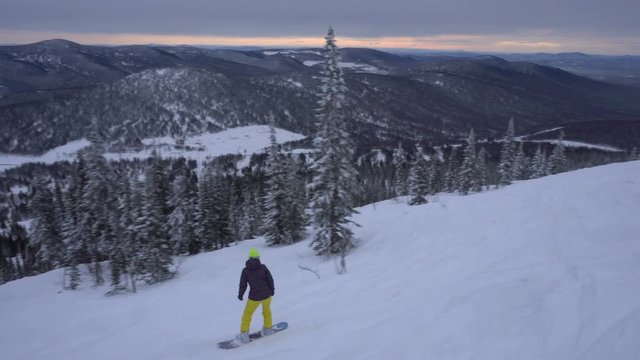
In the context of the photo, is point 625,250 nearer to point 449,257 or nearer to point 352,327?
point 449,257

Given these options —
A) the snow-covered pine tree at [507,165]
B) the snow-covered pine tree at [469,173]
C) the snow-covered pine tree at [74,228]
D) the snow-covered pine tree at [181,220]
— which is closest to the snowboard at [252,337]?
the snow-covered pine tree at [74,228]

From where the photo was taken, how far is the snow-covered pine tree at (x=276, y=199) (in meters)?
33.5

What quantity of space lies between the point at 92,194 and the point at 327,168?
2709 centimetres

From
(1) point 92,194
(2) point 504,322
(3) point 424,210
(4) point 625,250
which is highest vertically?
(4) point 625,250

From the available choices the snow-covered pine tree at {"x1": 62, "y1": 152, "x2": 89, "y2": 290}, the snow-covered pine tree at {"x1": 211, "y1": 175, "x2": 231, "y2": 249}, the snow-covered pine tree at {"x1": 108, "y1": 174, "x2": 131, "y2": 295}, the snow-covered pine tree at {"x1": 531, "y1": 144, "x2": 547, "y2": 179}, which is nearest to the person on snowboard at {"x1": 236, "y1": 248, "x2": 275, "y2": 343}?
the snow-covered pine tree at {"x1": 108, "y1": 174, "x2": 131, "y2": 295}

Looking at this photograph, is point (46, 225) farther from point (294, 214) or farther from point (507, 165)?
point (507, 165)

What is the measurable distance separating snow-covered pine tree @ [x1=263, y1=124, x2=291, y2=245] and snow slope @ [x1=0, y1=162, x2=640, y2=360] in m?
12.9

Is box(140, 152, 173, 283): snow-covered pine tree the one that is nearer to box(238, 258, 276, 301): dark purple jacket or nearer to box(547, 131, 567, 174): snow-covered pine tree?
box(238, 258, 276, 301): dark purple jacket

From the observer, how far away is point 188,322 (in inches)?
556

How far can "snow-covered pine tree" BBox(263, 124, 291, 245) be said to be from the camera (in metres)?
33.5

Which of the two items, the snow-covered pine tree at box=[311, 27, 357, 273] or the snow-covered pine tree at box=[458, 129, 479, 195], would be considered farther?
the snow-covered pine tree at box=[458, 129, 479, 195]

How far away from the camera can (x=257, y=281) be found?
992 centimetres

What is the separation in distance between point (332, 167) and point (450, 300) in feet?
50.0

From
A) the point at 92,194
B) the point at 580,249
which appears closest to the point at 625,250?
the point at 580,249
